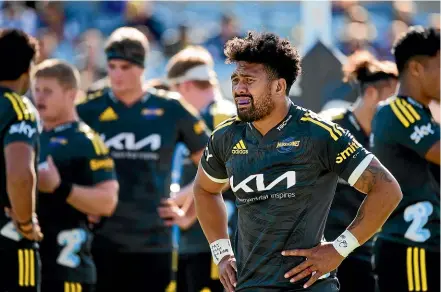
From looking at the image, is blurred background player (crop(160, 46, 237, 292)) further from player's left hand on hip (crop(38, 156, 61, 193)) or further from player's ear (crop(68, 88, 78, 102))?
player's left hand on hip (crop(38, 156, 61, 193))

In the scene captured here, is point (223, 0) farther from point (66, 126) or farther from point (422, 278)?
point (422, 278)

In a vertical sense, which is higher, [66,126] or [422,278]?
[66,126]

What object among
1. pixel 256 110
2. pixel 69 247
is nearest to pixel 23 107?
pixel 69 247

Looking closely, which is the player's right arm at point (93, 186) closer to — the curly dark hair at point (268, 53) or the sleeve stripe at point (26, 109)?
the sleeve stripe at point (26, 109)

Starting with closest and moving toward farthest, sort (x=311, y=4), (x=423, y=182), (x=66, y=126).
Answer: (x=423, y=182) < (x=66, y=126) < (x=311, y=4)

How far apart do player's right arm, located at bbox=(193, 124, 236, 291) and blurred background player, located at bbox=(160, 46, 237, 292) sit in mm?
3329

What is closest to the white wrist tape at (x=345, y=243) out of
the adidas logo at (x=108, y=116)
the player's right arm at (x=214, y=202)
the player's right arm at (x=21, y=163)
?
the player's right arm at (x=214, y=202)

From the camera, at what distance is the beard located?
5.30 m

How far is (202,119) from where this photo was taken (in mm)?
9477

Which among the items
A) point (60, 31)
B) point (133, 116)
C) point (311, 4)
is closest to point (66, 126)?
point (133, 116)

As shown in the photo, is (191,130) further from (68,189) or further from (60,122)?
(68,189)

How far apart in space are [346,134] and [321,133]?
137mm

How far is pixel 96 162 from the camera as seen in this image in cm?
764

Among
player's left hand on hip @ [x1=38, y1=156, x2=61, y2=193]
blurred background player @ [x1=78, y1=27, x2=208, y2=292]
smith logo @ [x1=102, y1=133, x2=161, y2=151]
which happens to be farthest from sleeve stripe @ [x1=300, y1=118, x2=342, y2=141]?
smith logo @ [x1=102, y1=133, x2=161, y2=151]
